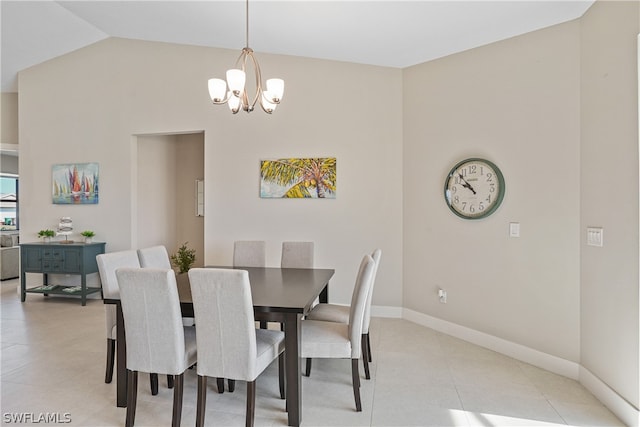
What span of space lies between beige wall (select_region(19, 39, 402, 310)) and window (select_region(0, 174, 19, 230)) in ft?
10.2

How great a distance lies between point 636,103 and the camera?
227 centimetres

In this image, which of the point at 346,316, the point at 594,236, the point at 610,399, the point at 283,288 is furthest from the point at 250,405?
the point at 594,236

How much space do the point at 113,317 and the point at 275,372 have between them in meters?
1.26

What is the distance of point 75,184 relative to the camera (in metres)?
5.45

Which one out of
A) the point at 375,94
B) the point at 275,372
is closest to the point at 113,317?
the point at 275,372

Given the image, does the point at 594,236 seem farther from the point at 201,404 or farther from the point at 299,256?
the point at 201,404

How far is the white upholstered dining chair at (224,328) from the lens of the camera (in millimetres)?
1997

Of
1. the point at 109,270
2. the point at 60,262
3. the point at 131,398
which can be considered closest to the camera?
the point at 131,398

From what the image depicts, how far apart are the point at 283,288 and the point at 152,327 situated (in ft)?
2.89

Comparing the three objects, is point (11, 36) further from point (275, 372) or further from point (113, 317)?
point (275, 372)

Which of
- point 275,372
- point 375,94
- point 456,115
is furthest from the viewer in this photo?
point 375,94

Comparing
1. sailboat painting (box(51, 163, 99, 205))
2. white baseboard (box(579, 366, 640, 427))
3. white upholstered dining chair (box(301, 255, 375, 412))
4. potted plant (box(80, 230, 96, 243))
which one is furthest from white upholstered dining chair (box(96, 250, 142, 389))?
white baseboard (box(579, 366, 640, 427))

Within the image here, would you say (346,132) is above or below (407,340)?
above

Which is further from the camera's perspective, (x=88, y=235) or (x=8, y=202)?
(x=8, y=202)
